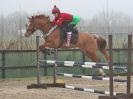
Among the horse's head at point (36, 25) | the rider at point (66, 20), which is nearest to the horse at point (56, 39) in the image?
the horse's head at point (36, 25)

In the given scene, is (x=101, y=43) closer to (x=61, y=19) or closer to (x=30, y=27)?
(x=61, y=19)

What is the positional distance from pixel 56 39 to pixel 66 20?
0.64 m

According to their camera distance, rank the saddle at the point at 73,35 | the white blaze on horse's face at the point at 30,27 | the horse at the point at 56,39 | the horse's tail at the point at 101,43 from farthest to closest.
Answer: the horse's tail at the point at 101,43
the saddle at the point at 73,35
the white blaze on horse's face at the point at 30,27
the horse at the point at 56,39

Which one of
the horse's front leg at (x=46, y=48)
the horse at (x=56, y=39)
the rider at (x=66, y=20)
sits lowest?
the horse's front leg at (x=46, y=48)

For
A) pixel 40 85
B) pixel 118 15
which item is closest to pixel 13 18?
pixel 118 15

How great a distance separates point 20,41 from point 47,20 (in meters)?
4.47

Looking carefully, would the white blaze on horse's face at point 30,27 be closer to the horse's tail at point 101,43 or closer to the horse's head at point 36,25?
the horse's head at point 36,25

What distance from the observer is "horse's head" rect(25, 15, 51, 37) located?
44.7 feet

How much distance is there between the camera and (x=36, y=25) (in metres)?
13.7

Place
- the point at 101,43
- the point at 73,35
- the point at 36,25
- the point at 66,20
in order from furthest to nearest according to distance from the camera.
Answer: the point at 101,43, the point at 73,35, the point at 36,25, the point at 66,20

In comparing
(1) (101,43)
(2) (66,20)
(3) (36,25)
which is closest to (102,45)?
(1) (101,43)

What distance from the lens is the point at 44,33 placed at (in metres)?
13.8

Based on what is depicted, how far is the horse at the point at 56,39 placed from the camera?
13480 millimetres

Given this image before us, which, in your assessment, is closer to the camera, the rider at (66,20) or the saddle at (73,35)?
the rider at (66,20)
